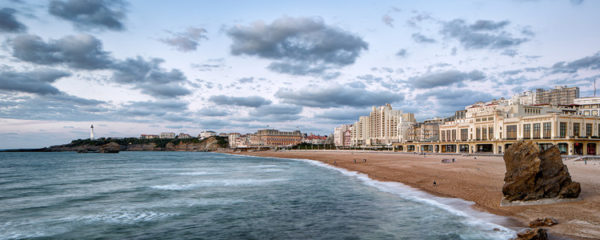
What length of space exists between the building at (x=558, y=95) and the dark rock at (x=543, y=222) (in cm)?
16104

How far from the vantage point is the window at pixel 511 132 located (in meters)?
70.7

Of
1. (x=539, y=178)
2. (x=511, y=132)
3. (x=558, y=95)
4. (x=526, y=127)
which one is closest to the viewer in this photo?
(x=539, y=178)

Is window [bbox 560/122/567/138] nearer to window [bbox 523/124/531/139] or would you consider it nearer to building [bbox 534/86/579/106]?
window [bbox 523/124/531/139]

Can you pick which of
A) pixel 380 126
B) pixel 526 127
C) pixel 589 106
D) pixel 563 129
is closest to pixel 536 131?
pixel 526 127

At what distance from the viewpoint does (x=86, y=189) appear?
25938 millimetres

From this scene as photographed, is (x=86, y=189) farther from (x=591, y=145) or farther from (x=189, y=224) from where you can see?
(x=591, y=145)

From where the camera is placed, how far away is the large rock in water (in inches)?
548

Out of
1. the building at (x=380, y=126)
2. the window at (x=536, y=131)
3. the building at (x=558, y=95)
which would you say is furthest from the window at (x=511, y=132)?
the building at (x=558, y=95)

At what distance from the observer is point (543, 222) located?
1120 centimetres

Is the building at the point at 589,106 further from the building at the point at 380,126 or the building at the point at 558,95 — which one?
the building at the point at 380,126

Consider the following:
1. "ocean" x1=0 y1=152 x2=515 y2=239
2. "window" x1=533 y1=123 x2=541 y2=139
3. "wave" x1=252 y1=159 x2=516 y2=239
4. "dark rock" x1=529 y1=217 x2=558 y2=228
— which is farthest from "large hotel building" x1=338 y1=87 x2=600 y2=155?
"dark rock" x1=529 y1=217 x2=558 y2=228

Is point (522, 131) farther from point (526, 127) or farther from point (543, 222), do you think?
point (543, 222)

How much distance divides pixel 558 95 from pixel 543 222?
171m

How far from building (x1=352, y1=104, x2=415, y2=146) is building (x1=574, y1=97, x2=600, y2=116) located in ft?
223
